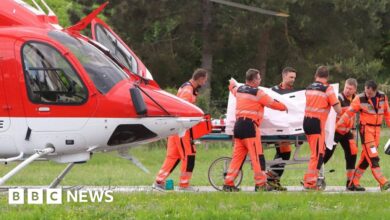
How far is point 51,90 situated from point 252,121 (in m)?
3.56

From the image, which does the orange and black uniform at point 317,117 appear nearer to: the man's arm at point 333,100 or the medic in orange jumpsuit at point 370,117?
the man's arm at point 333,100

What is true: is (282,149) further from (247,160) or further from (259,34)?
(259,34)

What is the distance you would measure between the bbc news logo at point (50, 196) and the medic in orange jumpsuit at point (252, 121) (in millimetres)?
2911

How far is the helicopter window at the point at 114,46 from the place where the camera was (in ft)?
49.8

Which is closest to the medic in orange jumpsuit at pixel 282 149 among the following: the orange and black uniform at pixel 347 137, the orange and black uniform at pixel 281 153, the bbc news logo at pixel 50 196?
the orange and black uniform at pixel 281 153

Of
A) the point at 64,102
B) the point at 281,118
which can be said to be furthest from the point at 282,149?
the point at 64,102

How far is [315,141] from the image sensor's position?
52.3ft

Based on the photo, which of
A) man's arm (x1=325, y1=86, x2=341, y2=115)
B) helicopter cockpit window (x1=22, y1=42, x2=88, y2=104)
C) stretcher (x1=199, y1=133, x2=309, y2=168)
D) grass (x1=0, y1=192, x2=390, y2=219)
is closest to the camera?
grass (x1=0, y1=192, x2=390, y2=219)

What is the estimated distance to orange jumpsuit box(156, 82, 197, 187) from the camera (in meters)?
16.3

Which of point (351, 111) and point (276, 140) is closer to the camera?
point (351, 111)

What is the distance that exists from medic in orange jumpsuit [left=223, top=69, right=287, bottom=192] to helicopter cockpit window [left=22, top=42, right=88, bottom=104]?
3010 mm

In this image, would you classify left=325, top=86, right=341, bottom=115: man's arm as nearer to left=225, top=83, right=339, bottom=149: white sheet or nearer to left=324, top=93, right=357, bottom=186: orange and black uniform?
left=225, top=83, right=339, bottom=149: white sheet

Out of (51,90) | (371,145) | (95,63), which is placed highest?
(95,63)

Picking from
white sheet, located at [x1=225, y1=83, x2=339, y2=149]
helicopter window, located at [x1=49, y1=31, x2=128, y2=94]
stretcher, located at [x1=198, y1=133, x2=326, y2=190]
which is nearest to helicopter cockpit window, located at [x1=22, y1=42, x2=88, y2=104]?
helicopter window, located at [x1=49, y1=31, x2=128, y2=94]
